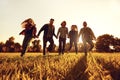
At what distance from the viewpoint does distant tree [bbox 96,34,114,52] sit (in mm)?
71125

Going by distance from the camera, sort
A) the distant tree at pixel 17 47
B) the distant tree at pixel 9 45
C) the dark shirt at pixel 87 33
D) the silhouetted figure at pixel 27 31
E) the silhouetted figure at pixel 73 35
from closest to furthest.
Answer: the silhouetted figure at pixel 27 31, the dark shirt at pixel 87 33, the silhouetted figure at pixel 73 35, the distant tree at pixel 9 45, the distant tree at pixel 17 47

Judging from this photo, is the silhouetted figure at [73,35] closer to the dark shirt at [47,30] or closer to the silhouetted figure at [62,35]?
the silhouetted figure at [62,35]

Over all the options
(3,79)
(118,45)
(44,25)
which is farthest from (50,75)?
(118,45)

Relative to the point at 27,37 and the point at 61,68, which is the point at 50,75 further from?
the point at 27,37

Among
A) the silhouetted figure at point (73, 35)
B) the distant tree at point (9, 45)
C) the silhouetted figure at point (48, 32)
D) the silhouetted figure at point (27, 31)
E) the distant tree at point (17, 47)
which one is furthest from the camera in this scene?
the distant tree at point (17, 47)

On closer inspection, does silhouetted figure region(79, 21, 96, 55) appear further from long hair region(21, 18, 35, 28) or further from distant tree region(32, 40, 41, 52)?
distant tree region(32, 40, 41, 52)

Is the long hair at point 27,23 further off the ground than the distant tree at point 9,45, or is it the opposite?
the distant tree at point 9,45

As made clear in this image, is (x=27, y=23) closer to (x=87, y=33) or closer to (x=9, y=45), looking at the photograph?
(x=87, y=33)

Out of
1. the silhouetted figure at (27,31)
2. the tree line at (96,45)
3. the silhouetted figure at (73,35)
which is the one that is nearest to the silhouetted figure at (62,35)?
the silhouetted figure at (73,35)

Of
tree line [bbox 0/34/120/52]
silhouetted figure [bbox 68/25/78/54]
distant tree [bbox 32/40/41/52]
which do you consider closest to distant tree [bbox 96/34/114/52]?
tree line [bbox 0/34/120/52]

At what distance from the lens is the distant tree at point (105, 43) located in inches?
2800

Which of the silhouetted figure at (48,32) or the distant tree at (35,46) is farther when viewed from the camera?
the distant tree at (35,46)

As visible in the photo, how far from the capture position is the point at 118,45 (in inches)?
2918

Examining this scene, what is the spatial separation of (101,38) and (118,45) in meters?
5.79
